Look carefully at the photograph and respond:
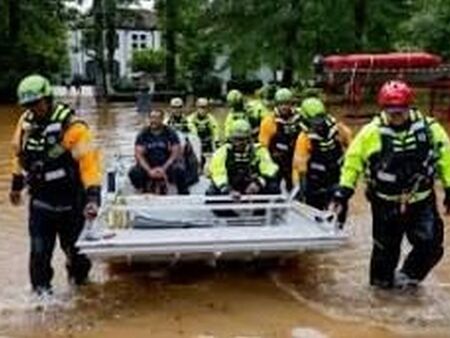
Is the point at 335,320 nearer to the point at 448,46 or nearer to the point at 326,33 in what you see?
the point at 448,46

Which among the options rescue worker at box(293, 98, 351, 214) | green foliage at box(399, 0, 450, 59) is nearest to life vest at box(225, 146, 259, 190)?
rescue worker at box(293, 98, 351, 214)

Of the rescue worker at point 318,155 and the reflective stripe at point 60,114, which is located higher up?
the reflective stripe at point 60,114

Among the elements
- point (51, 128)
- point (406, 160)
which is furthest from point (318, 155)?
point (51, 128)

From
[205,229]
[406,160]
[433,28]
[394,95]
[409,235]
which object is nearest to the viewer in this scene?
[394,95]

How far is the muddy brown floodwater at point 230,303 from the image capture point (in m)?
8.06

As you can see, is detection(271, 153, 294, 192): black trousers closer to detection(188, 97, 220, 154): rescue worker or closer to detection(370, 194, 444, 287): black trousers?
detection(188, 97, 220, 154): rescue worker

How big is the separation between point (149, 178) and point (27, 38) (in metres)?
41.7

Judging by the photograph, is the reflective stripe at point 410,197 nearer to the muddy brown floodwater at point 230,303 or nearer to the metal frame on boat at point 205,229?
the metal frame on boat at point 205,229

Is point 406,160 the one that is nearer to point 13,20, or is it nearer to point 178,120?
point 178,120

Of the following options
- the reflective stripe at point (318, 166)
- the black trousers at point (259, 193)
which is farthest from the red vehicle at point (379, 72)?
the black trousers at point (259, 193)

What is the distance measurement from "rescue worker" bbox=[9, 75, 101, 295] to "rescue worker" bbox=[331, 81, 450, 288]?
2.15 meters

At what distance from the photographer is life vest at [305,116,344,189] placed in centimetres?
1116

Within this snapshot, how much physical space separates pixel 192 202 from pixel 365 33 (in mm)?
34971

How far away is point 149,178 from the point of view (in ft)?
40.1
